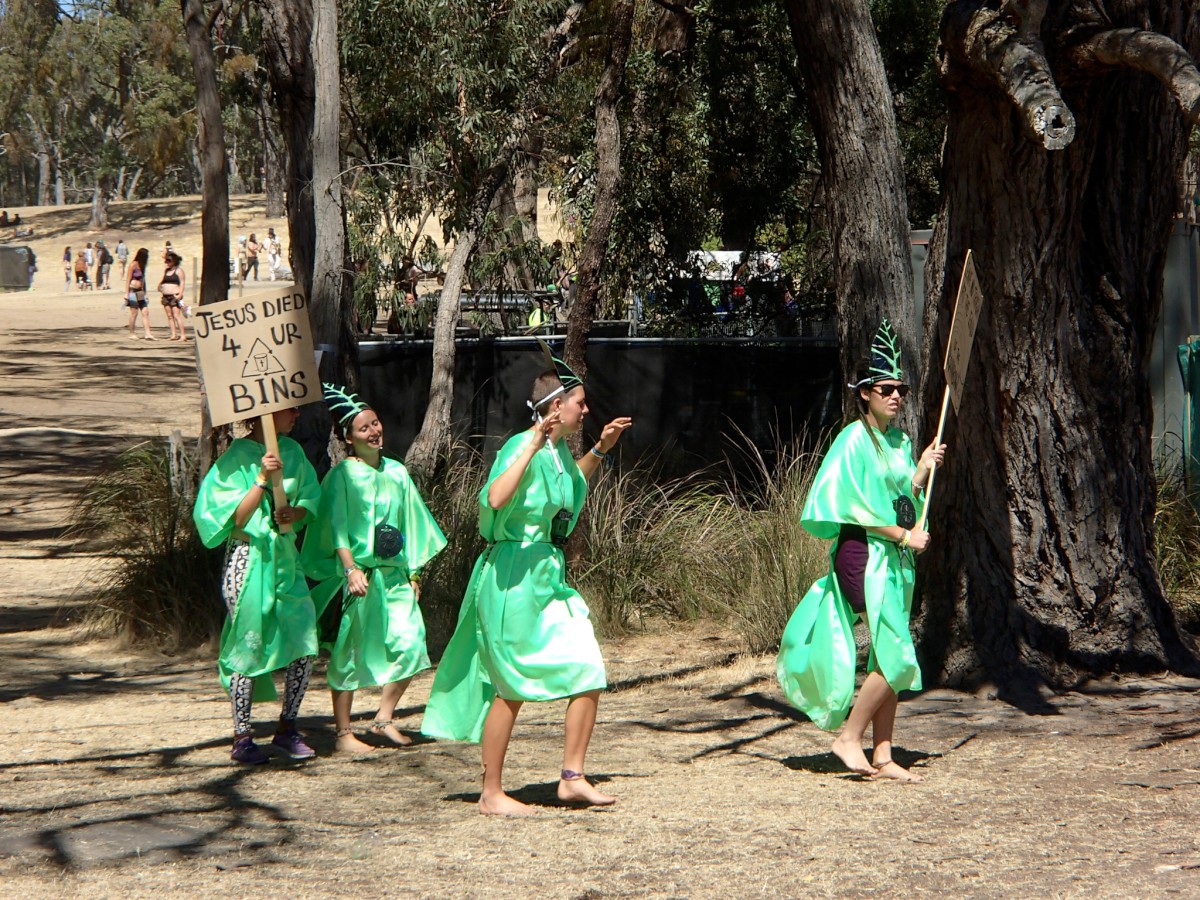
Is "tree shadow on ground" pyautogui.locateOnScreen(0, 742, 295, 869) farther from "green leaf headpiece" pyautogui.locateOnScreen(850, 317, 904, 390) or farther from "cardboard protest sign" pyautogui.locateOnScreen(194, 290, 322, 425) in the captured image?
"green leaf headpiece" pyautogui.locateOnScreen(850, 317, 904, 390)

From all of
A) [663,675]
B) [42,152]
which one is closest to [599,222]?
[663,675]

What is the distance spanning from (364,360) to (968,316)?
26.5ft

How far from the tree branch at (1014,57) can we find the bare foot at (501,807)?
10.6ft

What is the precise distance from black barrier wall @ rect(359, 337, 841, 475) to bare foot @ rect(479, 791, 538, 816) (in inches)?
290

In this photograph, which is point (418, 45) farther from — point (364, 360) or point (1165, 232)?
point (1165, 232)

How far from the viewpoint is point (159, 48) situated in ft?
128

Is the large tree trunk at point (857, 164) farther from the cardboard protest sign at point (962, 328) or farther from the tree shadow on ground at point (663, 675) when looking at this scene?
the cardboard protest sign at point (962, 328)

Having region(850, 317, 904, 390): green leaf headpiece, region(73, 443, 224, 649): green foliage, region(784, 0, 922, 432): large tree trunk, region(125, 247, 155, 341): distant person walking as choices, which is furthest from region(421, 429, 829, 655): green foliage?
region(125, 247, 155, 341): distant person walking

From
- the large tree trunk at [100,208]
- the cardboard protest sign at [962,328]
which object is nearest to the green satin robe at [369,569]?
the cardboard protest sign at [962,328]

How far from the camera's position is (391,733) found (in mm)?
6508

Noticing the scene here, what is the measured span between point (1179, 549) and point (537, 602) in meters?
4.84

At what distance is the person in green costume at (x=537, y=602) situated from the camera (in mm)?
5113

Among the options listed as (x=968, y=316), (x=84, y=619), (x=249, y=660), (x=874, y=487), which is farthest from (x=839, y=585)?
(x=84, y=619)

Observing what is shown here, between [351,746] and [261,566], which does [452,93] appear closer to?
[261,566]
